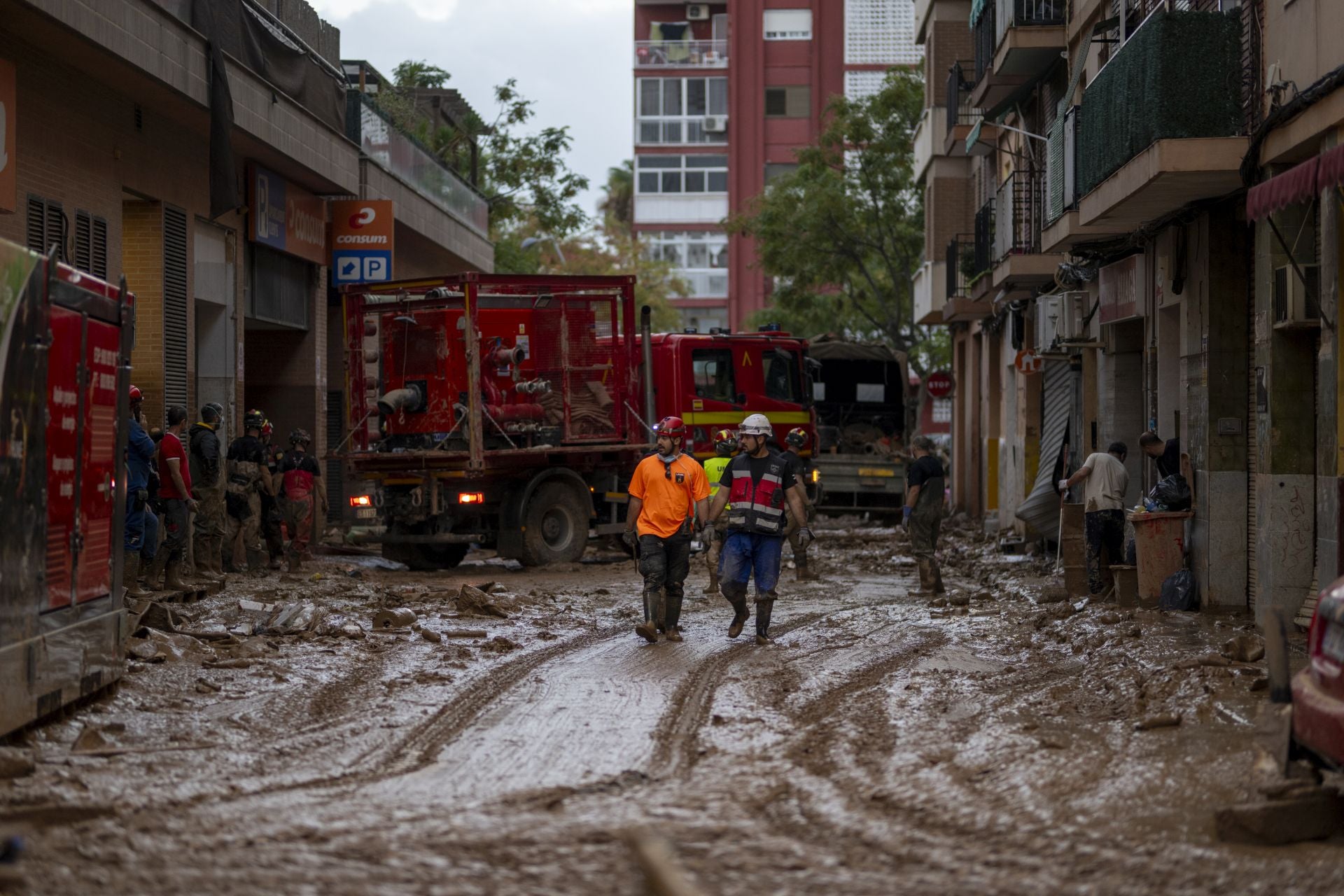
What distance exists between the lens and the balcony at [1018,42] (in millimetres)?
22781

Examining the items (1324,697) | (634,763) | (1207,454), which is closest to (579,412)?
(1207,454)

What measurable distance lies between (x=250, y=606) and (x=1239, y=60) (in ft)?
29.9

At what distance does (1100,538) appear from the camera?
16172 mm

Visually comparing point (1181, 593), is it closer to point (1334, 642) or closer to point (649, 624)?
point (649, 624)

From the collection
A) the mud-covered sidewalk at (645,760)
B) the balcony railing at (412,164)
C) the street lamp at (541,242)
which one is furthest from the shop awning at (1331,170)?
the street lamp at (541,242)

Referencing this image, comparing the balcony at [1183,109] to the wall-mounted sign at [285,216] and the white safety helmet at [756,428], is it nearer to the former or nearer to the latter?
the white safety helmet at [756,428]

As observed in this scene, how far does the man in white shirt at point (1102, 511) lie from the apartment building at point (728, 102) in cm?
4896

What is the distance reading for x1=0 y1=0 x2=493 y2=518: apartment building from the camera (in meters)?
15.0

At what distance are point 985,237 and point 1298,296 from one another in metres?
15.8

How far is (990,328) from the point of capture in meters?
31.5

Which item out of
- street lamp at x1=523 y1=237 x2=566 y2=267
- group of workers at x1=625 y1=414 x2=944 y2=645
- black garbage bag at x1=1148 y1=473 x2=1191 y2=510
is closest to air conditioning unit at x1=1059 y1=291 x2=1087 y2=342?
black garbage bag at x1=1148 y1=473 x2=1191 y2=510

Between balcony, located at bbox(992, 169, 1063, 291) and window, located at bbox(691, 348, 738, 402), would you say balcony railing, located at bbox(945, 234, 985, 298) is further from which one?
window, located at bbox(691, 348, 738, 402)

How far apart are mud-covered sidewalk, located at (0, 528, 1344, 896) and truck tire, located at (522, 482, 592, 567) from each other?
5.31m

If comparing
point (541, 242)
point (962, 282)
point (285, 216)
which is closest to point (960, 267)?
point (962, 282)
